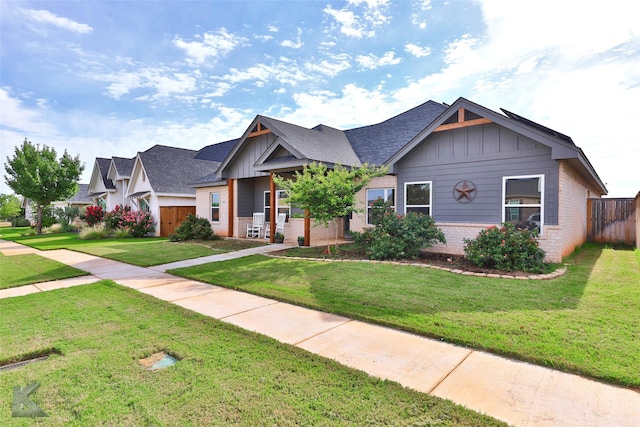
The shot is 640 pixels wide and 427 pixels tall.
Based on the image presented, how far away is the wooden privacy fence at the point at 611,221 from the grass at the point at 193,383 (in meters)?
16.9

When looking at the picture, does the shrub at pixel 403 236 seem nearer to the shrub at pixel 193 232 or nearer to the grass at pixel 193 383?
the grass at pixel 193 383

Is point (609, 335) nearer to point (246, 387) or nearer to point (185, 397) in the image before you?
point (246, 387)

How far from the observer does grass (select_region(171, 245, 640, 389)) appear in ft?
11.5

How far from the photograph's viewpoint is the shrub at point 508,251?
7.68 meters

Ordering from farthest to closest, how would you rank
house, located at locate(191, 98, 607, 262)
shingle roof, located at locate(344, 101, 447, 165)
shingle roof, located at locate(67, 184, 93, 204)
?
shingle roof, located at locate(67, 184, 93, 204) < shingle roof, located at locate(344, 101, 447, 165) < house, located at locate(191, 98, 607, 262)

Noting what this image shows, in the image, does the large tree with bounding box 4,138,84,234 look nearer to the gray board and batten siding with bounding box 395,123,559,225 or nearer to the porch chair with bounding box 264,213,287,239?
the porch chair with bounding box 264,213,287,239

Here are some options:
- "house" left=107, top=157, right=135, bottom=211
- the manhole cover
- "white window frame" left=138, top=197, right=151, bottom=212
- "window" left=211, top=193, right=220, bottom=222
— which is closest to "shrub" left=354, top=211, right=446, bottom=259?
the manhole cover

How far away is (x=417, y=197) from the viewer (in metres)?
11.0

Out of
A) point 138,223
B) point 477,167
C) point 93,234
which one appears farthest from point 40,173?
point 477,167

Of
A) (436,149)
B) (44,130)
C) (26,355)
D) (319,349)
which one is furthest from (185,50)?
(319,349)

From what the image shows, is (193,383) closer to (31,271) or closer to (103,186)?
(31,271)

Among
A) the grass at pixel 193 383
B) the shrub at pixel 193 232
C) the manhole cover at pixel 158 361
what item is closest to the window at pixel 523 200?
the grass at pixel 193 383

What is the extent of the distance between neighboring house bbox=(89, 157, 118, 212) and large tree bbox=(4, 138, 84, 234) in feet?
9.26

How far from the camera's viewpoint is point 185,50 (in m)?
12.8
